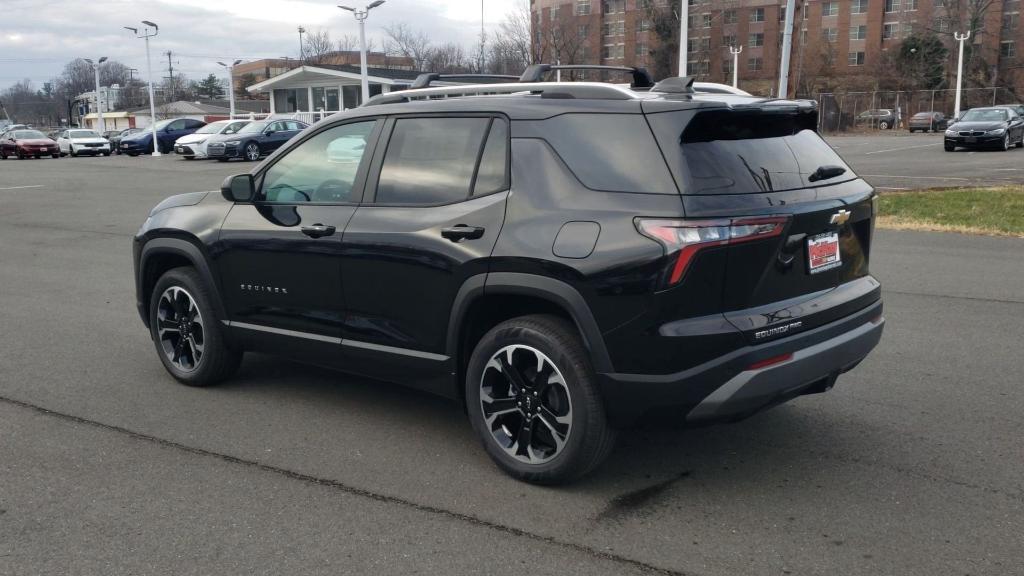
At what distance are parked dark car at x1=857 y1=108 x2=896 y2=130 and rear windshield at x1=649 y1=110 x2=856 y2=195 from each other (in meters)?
59.7

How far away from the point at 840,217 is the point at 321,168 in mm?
2770

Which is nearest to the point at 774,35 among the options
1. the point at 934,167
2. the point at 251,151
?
the point at 251,151

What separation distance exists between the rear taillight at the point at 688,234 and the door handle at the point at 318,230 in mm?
1850

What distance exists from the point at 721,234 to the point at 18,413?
4189 millimetres

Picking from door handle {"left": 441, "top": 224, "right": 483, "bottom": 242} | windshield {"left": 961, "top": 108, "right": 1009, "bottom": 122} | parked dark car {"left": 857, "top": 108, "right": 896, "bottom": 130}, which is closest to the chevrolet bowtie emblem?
door handle {"left": 441, "top": 224, "right": 483, "bottom": 242}

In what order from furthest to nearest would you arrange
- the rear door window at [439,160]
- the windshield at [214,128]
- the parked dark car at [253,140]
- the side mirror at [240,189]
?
the windshield at [214,128], the parked dark car at [253,140], the side mirror at [240,189], the rear door window at [439,160]

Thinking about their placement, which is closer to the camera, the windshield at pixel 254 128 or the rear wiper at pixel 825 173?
the rear wiper at pixel 825 173

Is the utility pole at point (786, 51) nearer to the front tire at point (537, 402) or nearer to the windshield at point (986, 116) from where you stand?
the windshield at point (986, 116)

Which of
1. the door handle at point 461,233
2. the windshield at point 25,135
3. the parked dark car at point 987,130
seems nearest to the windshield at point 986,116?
the parked dark car at point 987,130

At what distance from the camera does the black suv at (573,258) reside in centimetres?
374

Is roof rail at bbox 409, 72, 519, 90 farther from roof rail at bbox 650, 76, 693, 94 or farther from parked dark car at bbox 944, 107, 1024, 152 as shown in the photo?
parked dark car at bbox 944, 107, 1024, 152

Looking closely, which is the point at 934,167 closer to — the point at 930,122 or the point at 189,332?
the point at 189,332

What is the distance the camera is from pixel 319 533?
149 inches

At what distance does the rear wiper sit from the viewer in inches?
167
